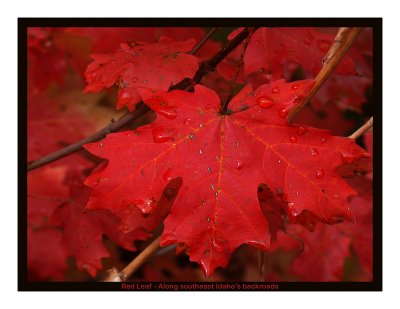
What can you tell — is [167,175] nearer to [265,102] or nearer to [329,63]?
[265,102]

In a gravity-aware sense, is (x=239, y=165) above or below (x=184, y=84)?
below

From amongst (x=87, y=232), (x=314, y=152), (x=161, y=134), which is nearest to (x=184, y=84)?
(x=161, y=134)

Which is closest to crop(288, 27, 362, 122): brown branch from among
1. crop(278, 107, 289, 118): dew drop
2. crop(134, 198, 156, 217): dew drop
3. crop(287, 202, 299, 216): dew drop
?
crop(278, 107, 289, 118): dew drop

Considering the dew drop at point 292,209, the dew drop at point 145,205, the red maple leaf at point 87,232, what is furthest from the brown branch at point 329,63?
the red maple leaf at point 87,232

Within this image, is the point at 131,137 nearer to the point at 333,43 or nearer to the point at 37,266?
the point at 333,43

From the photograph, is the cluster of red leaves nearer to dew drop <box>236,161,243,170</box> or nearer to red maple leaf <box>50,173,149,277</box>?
dew drop <box>236,161,243,170</box>

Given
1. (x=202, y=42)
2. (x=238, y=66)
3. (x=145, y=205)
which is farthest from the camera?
(x=202, y=42)
